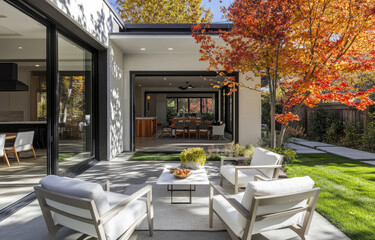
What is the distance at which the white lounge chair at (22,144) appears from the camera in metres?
5.04

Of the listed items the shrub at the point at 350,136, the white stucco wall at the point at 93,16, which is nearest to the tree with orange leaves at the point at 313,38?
the white stucco wall at the point at 93,16

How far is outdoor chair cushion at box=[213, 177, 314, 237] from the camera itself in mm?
2084

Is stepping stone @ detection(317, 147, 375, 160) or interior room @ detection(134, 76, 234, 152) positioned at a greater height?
interior room @ detection(134, 76, 234, 152)

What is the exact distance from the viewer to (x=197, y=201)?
3684 mm

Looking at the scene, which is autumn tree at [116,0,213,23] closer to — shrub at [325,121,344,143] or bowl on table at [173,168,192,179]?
shrub at [325,121,344,143]

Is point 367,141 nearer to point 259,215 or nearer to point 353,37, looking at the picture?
point 353,37

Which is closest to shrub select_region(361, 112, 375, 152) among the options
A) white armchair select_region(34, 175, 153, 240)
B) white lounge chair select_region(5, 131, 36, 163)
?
white armchair select_region(34, 175, 153, 240)

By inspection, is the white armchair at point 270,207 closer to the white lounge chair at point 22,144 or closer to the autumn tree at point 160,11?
the white lounge chair at point 22,144

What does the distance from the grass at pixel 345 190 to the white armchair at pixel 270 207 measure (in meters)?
0.85

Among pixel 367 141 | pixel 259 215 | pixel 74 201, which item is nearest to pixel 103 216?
pixel 74 201

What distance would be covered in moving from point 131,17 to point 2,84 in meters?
10.9

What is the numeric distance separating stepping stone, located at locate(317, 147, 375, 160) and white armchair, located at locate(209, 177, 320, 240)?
561cm

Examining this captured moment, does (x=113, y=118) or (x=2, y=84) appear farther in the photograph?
(x=113, y=118)

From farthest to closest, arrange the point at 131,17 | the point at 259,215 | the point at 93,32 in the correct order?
1. the point at 131,17
2. the point at 93,32
3. the point at 259,215
